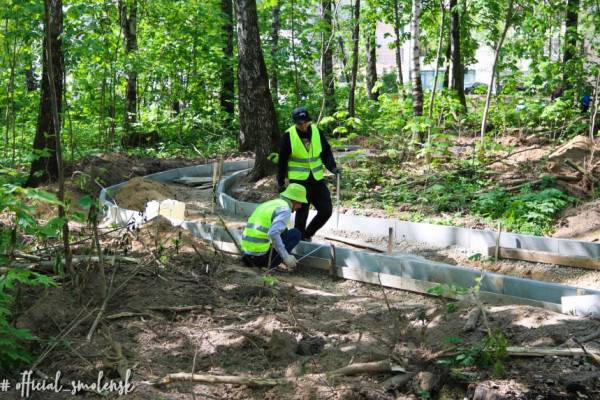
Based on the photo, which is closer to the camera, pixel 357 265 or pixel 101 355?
pixel 101 355

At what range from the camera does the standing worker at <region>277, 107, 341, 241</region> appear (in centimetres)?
938

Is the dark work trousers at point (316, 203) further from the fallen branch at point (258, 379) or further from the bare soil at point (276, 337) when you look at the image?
the fallen branch at point (258, 379)

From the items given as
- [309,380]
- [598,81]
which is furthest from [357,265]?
[598,81]

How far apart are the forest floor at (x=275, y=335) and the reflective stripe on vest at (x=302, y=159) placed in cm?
174

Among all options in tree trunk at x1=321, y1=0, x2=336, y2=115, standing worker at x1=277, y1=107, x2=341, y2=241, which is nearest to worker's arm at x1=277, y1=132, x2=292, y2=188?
standing worker at x1=277, y1=107, x2=341, y2=241

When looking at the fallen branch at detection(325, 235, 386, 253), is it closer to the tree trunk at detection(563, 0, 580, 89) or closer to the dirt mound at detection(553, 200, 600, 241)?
the dirt mound at detection(553, 200, 600, 241)

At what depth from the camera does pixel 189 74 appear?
20.9 metres

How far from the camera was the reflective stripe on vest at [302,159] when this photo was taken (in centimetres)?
938

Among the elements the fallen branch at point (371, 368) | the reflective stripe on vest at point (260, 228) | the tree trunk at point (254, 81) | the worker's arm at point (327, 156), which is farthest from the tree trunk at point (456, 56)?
the fallen branch at point (371, 368)

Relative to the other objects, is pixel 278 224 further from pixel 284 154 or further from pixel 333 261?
pixel 284 154

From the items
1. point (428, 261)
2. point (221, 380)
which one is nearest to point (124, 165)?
point (428, 261)

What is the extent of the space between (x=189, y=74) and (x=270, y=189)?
9.04 meters

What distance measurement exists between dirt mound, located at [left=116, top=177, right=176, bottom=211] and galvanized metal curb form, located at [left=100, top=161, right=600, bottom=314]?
86cm

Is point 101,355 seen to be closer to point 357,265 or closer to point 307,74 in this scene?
point 357,265
